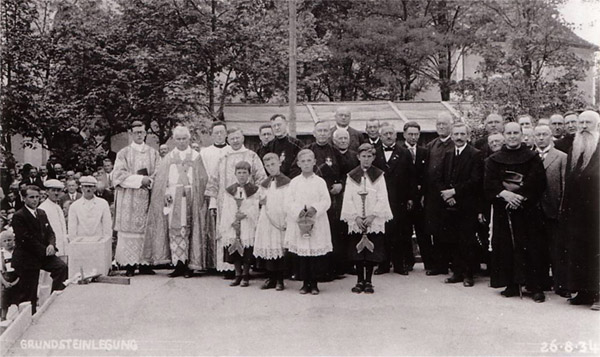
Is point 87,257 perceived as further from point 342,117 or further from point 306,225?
point 342,117

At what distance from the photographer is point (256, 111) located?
16.7 meters

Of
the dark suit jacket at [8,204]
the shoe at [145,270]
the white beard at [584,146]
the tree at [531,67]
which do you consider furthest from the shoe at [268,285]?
the tree at [531,67]

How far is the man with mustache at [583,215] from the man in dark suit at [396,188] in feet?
6.44

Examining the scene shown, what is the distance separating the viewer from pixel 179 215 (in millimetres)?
7664

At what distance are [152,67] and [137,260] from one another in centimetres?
713

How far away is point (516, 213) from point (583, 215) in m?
0.64

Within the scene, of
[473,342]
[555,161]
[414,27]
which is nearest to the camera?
[473,342]

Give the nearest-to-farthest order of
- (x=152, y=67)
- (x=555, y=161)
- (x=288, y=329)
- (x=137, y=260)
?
(x=288, y=329)
(x=555, y=161)
(x=137, y=260)
(x=152, y=67)

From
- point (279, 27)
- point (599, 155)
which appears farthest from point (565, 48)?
point (599, 155)

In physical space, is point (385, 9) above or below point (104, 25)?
above

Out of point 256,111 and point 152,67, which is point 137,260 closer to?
point 152,67

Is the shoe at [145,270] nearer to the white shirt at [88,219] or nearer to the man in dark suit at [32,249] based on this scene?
the white shirt at [88,219]

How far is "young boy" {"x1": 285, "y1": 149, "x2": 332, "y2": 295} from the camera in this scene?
6648 mm

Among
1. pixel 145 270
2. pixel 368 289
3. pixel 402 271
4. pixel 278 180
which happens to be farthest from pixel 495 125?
pixel 145 270
